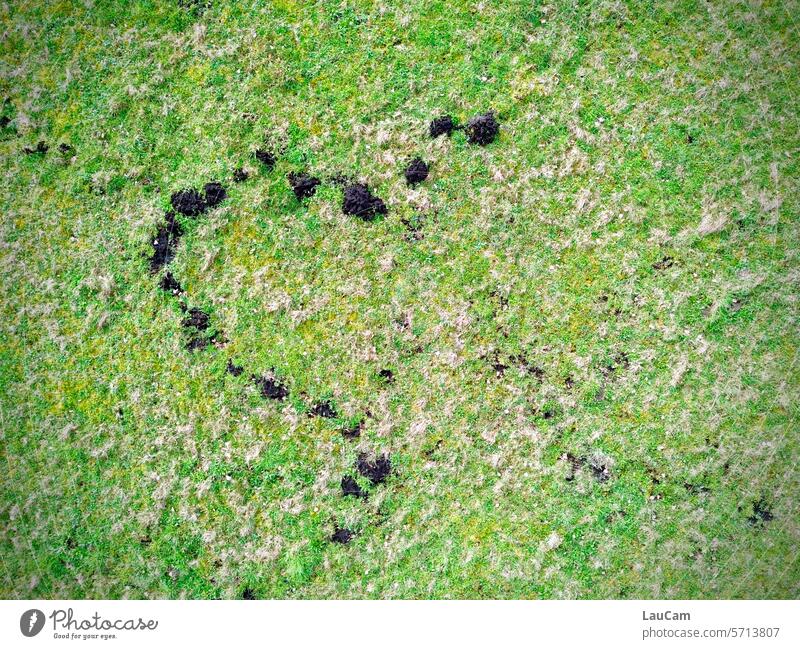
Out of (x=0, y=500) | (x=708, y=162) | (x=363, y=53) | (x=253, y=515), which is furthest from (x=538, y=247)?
(x=0, y=500)

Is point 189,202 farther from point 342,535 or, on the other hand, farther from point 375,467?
point 342,535

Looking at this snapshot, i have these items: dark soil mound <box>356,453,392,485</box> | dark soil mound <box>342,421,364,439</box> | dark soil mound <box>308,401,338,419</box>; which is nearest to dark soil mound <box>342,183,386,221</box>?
dark soil mound <box>308,401,338,419</box>

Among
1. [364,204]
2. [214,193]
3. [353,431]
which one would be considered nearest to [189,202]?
[214,193]

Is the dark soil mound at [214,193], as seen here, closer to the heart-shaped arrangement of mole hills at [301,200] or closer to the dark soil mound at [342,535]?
the heart-shaped arrangement of mole hills at [301,200]
